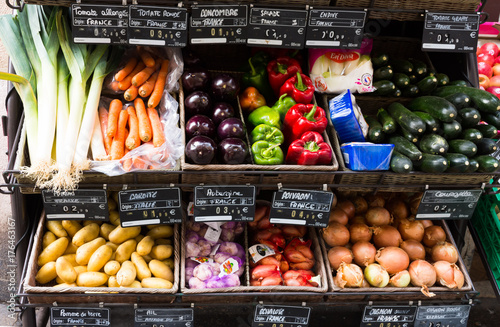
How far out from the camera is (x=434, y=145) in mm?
1991

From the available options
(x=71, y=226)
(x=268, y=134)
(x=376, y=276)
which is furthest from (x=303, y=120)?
(x=71, y=226)

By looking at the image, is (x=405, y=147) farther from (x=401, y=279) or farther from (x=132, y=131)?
(x=132, y=131)

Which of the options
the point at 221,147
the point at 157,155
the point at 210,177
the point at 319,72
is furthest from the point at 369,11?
the point at 157,155

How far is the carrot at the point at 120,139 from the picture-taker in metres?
1.94

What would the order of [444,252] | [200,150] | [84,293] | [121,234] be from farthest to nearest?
1. [444,252]
2. [121,234]
3. [84,293]
4. [200,150]

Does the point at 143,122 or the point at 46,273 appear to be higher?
the point at 143,122

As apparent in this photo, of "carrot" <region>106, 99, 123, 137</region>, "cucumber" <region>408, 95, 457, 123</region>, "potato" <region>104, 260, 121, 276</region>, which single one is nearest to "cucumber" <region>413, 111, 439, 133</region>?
"cucumber" <region>408, 95, 457, 123</region>

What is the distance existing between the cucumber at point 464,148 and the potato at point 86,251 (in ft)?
5.58

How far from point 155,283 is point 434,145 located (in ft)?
4.54

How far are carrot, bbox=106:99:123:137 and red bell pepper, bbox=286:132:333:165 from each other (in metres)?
0.80

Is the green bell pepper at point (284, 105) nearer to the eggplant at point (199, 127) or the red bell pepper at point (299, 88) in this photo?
the red bell pepper at point (299, 88)

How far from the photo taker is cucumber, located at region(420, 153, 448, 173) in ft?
6.32

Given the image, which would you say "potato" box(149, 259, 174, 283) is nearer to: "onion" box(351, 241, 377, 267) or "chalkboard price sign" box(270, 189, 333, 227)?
"chalkboard price sign" box(270, 189, 333, 227)

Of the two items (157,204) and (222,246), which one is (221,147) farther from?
(222,246)
